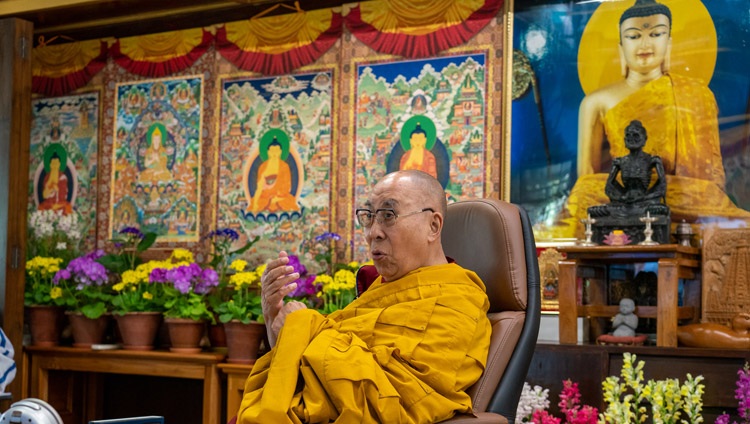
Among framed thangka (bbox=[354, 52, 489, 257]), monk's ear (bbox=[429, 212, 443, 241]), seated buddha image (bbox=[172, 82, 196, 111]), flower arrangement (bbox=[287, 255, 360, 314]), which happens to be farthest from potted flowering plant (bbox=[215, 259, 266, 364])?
monk's ear (bbox=[429, 212, 443, 241])

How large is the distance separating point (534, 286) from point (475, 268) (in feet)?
0.65

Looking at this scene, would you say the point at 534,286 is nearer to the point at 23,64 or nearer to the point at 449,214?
the point at 449,214

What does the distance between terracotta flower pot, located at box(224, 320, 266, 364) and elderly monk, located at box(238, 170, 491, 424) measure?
2302 mm

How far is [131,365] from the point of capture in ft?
17.8

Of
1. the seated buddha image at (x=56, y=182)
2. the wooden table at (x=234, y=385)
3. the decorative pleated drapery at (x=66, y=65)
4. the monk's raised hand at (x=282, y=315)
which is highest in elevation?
the decorative pleated drapery at (x=66, y=65)

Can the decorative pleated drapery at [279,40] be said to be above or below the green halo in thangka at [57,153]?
above

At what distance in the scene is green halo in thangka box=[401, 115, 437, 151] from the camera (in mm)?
5301

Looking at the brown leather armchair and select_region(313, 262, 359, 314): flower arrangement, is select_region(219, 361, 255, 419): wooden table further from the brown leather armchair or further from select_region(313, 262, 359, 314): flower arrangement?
the brown leather armchair

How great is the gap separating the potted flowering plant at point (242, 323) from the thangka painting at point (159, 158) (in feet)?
2.41

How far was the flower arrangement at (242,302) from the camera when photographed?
17.0ft

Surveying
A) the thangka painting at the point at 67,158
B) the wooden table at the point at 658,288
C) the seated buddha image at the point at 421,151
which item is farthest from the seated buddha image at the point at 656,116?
the thangka painting at the point at 67,158

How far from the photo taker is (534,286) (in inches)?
114

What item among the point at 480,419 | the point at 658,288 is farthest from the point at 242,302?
the point at 480,419

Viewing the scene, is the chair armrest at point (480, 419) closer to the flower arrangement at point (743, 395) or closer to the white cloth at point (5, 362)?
the flower arrangement at point (743, 395)
